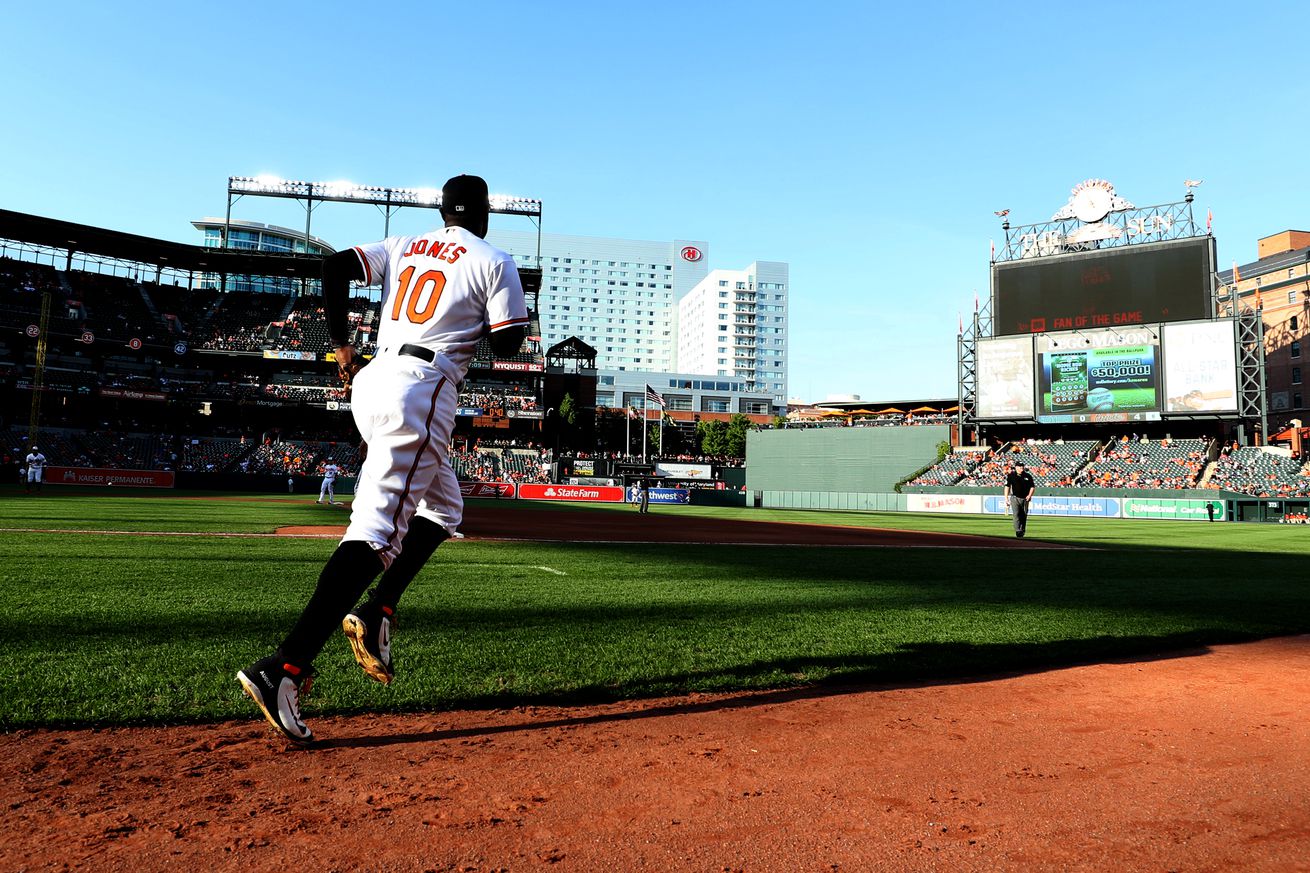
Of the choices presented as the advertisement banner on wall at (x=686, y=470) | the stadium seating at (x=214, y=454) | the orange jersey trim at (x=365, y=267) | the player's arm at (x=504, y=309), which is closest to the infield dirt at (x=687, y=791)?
the player's arm at (x=504, y=309)

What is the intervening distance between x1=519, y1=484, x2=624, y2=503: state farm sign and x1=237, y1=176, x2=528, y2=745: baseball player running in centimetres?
3998

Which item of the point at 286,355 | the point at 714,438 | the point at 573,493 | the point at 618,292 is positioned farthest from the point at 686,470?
the point at 618,292

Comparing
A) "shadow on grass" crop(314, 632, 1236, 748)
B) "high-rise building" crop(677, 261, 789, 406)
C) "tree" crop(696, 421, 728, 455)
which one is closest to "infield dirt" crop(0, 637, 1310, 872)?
"shadow on grass" crop(314, 632, 1236, 748)

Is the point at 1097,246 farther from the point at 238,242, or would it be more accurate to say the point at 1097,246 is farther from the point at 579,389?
the point at 238,242

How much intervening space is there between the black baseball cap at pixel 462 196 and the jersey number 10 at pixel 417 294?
386 millimetres

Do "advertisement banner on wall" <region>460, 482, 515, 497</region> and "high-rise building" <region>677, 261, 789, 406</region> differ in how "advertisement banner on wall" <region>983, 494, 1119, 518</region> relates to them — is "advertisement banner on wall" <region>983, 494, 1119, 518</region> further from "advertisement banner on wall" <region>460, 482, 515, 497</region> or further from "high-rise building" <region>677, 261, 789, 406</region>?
"high-rise building" <region>677, 261, 789, 406</region>

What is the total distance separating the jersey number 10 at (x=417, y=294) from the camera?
316cm

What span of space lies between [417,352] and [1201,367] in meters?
46.6

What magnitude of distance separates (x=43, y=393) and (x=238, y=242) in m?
65.4

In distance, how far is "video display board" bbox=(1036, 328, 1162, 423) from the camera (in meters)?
41.0

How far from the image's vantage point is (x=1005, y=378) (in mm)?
45094

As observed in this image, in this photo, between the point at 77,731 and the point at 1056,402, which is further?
the point at 1056,402

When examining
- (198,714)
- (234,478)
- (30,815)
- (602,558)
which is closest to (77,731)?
(198,714)

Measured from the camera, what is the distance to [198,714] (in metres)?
2.84
